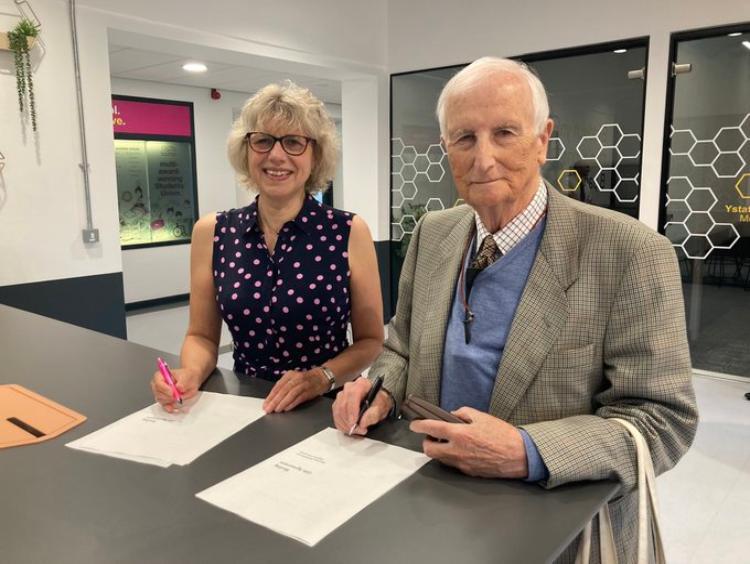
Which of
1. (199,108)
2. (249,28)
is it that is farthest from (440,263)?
(199,108)

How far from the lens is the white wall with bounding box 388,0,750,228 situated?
3.90 m

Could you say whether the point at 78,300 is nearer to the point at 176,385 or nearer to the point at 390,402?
the point at 176,385

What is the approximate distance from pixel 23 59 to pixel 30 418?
2.58 meters

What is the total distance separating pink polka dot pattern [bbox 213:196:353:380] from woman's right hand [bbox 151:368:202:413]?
29 centimetres

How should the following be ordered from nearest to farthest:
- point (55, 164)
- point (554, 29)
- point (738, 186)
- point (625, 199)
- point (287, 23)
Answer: point (55, 164) → point (738, 186) → point (625, 199) → point (554, 29) → point (287, 23)

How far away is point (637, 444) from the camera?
3.20ft

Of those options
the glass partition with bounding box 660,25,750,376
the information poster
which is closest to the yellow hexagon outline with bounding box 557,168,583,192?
the glass partition with bounding box 660,25,750,376

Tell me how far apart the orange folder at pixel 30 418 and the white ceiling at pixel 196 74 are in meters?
4.00

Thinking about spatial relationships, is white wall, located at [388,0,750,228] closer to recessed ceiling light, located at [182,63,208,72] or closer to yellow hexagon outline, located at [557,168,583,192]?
yellow hexagon outline, located at [557,168,583,192]

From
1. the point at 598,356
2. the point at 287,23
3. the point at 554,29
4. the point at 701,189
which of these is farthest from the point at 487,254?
the point at 287,23

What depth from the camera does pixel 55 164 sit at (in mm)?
3324

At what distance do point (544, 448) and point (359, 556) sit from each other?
1.11 ft

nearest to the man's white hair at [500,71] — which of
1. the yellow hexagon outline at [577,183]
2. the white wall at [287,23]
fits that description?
the white wall at [287,23]

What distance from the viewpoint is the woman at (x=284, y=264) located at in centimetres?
167
